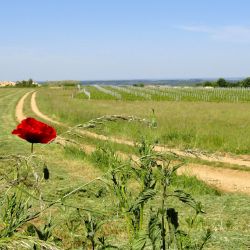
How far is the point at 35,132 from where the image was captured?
2.01 metres

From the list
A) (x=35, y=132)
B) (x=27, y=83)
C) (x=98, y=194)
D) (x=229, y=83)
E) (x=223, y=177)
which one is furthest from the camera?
(x=27, y=83)

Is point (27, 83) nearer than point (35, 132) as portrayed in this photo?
No

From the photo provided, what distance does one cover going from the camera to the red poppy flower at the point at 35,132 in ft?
6.57

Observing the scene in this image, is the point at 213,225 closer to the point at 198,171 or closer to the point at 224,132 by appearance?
the point at 198,171

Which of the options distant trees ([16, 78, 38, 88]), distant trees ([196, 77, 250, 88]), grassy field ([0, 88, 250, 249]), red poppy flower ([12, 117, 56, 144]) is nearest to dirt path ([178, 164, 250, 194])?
grassy field ([0, 88, 250, 249])

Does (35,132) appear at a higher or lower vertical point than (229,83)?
higher

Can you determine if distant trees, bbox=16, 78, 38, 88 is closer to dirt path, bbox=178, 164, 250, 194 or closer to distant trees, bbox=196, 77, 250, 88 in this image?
distant trees, bbox=196, 77, 250, 88

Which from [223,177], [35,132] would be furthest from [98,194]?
[35,132]

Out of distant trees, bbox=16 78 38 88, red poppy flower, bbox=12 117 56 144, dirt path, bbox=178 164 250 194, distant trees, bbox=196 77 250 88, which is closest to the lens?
red poppy flower, bbox=12 117 56 144

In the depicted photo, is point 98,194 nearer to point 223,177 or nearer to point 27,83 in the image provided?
point 223,177

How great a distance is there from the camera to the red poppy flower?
78.9 inches

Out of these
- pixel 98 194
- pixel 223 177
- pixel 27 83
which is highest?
pixel 98 194

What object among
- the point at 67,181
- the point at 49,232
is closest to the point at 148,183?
the point at 49,232

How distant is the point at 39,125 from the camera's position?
6.76 feet
